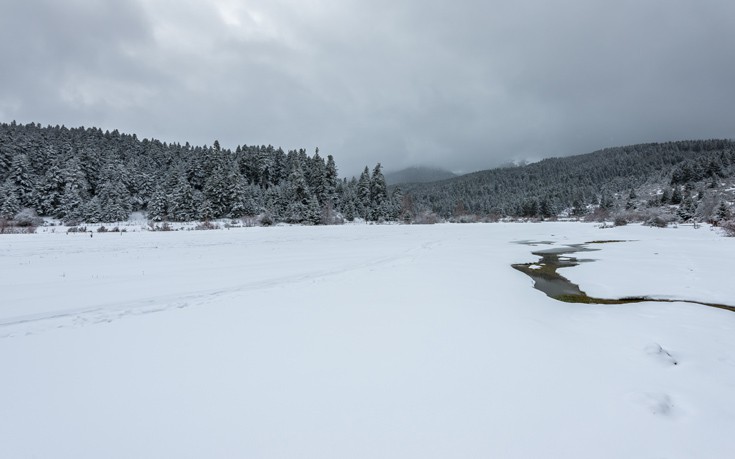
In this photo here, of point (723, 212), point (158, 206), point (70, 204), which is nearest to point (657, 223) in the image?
point (723, 212)

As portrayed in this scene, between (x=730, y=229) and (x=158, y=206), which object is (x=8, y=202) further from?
(x=730, y=229)

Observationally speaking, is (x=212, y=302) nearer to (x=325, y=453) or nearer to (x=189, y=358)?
(x=189, y=358)

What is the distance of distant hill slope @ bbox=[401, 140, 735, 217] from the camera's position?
90.6 metres

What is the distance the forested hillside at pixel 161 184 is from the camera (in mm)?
42500

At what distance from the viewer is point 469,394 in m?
2.94

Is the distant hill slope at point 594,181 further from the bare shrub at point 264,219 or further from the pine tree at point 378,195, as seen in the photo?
the bare shrub at point 264,219

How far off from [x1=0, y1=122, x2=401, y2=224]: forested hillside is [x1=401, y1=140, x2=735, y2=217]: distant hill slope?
3573cm

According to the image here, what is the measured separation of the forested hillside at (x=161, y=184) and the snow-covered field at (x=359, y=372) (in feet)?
110

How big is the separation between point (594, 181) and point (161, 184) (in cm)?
16245

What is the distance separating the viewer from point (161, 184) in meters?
51.2

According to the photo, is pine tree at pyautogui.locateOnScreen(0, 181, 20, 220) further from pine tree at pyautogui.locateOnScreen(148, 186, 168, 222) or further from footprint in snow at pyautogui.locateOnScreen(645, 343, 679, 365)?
footprint in snow at pyautogui.locateOnScreen(645, 343, 679, 365)

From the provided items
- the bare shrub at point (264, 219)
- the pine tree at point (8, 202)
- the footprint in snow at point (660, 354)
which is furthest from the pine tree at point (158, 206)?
the footprint in snow at point (660, 354)

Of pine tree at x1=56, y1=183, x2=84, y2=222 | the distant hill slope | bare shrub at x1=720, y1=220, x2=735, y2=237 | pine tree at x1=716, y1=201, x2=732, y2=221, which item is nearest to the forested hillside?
pine tree at x1=56, y1=183, x2=84, y2=222

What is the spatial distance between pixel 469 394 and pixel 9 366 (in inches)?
190
